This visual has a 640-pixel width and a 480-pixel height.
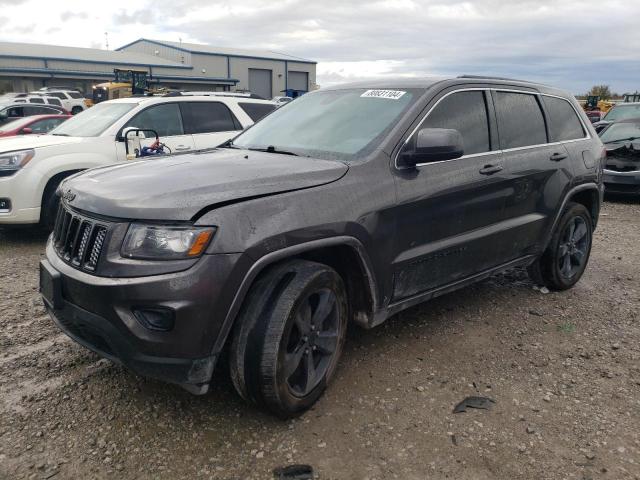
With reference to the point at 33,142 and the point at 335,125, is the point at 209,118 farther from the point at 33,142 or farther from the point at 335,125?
the point at 335,125

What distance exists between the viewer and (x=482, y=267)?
3.88 m

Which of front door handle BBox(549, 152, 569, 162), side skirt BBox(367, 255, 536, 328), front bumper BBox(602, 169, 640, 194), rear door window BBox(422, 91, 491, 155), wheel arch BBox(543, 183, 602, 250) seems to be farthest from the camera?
front bumper BBox(602, 169, 640, 194)

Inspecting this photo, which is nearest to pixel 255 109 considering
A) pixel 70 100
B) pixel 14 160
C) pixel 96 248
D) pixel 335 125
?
pixel 14 160

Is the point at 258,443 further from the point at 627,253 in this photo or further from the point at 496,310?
the point at 627,253

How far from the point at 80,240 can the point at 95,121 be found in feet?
16.0

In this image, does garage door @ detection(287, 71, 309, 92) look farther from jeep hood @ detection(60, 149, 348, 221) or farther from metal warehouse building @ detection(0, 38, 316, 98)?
jeep hood @ detection(60, 149, 348, 221)

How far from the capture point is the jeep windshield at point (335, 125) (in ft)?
10.9

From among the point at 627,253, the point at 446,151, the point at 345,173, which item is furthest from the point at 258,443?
the point at 627,253

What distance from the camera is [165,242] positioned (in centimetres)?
239

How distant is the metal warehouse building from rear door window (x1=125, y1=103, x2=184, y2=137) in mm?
36079

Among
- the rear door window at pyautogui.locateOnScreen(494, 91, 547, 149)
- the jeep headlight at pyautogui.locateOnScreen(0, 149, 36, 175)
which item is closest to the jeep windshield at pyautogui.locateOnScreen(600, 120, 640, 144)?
the rear door window at pyautogui.locateOnScreen(494, 91, 547, 149)

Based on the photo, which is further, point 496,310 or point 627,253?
point 627,253

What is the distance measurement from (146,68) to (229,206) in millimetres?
50715

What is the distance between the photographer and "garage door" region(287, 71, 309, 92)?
5794 cm
